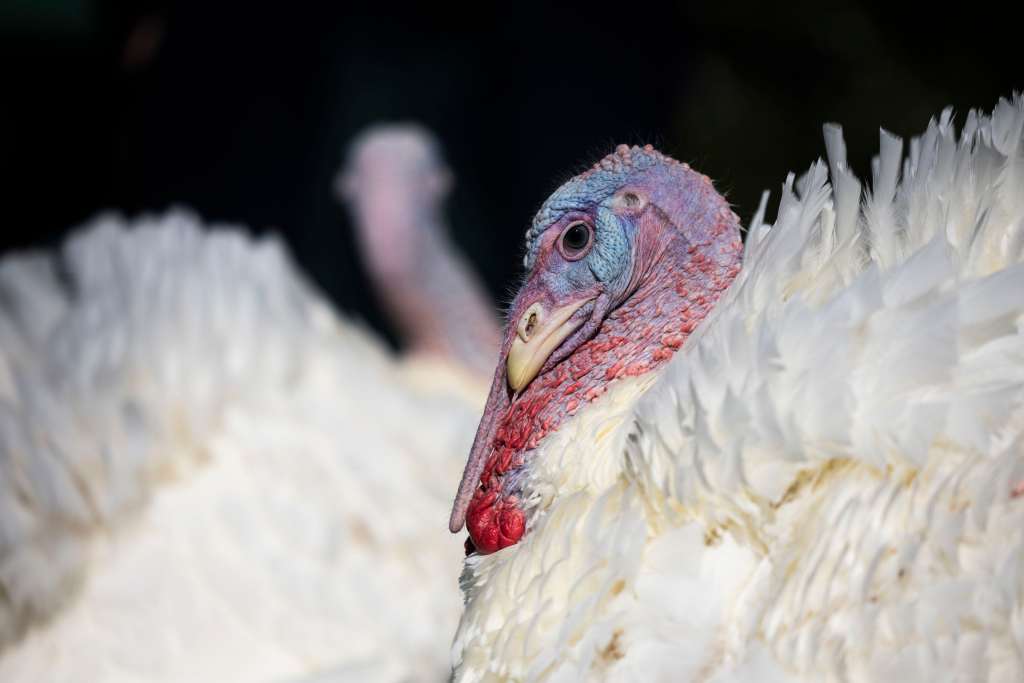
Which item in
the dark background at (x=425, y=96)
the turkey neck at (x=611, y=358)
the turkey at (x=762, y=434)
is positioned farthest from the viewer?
the dark background at (x=425, y=96)

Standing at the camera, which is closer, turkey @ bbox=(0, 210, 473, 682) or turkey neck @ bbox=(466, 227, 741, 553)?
turkey neck @ bbox=(466, 227, 741, 553)

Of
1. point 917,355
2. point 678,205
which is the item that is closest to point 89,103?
point 678,205

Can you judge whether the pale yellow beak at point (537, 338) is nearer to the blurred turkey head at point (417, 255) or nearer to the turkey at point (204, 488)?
the turkey at point (204, 488)

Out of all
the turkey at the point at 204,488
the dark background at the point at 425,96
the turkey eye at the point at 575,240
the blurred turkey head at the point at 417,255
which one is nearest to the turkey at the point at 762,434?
the turkey eye at the point at 575,240

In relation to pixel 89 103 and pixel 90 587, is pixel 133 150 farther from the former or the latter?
pixel 90 587

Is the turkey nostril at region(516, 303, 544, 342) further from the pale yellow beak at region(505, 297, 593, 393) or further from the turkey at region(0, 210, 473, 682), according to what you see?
the turkey at region(0, 210, 473, 682)

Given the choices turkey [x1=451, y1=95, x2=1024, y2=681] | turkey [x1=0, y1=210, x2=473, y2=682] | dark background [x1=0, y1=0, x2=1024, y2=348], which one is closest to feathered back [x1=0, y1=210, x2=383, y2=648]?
turkey [x1=0, y1=210, x2=473, y2=682]
